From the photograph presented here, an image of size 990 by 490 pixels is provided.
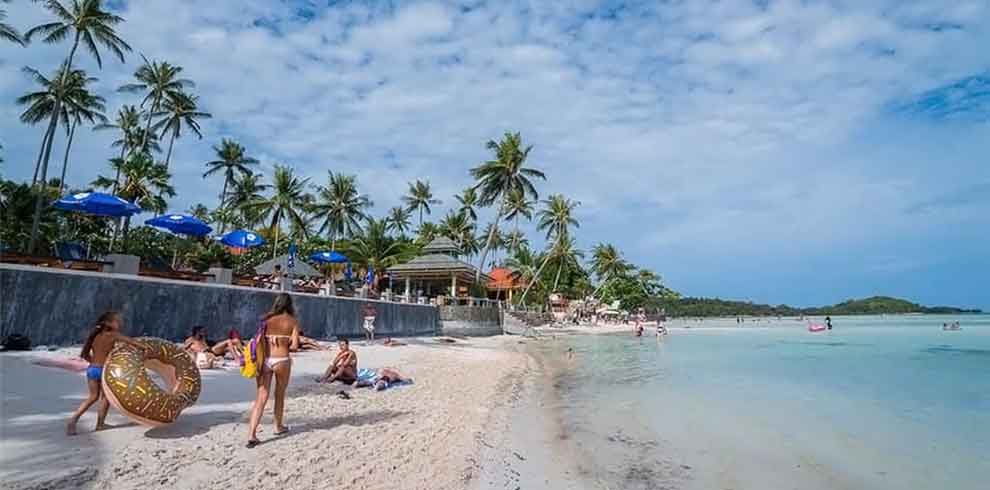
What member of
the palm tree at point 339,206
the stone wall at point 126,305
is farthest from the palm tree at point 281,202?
the stone wall at point 126,305

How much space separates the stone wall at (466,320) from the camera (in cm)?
3130

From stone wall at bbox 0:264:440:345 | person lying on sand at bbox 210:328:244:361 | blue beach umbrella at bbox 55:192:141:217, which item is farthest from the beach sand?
blue beach umbrella at bbox 55:192:141:217

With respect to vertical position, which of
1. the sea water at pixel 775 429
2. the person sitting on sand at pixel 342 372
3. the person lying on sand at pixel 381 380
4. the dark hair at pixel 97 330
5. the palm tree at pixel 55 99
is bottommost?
the sea water at pixel 775 429

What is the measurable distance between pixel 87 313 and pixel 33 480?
8.63m

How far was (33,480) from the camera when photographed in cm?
361

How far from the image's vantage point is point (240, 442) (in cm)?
491

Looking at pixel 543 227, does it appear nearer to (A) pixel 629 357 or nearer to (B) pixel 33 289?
(A) pixel 629 357

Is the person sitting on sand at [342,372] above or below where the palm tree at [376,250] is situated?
below

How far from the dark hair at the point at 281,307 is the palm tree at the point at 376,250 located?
34258 millimetres

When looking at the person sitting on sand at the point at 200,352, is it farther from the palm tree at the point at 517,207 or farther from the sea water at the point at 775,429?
the palm tree at the point at 517,207

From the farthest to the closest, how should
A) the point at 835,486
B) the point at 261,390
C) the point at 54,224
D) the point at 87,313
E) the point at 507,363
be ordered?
1. the point at 54,224
2. the point at 507,363
3. the point at 87,313
4. the point at 835,486
5. the point at 261,390

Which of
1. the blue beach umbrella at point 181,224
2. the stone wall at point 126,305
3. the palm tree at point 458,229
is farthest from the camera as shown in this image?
the palm tree at point 458,229

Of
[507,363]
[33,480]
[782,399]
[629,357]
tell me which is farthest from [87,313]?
[629,357]

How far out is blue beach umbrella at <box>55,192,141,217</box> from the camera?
1276 centimetres
